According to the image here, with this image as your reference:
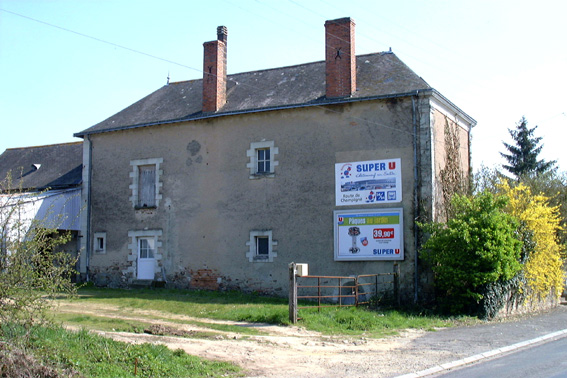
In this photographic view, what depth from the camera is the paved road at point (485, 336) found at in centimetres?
1116

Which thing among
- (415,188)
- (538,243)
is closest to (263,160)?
(415,188)

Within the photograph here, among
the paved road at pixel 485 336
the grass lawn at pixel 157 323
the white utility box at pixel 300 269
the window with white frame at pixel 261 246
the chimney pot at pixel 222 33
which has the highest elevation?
the chimney pot at pixel 222 33

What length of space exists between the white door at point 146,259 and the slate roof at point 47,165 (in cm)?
431

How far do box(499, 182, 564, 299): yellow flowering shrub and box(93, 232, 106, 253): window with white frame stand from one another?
14943mm

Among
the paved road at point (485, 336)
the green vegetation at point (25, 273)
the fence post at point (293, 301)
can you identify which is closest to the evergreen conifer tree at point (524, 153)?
the paved road at point (485, 336)

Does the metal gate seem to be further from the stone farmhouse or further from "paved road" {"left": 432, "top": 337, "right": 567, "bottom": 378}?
"paved road" {"left": 432, "top": 337, "right": 567, "bottom": 378}

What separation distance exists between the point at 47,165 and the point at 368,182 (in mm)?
16722

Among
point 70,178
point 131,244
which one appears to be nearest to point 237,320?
point 131,244

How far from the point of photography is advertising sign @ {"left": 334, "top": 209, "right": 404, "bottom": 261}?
59.3 feet

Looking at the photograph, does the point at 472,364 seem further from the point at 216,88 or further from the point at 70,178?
the point at 70,178

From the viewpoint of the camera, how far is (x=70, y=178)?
83.0ft

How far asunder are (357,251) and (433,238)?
2.63 m

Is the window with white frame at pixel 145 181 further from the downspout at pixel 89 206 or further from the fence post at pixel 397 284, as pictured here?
the fence post at pixel 397 284

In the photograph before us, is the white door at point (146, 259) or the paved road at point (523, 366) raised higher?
the white door at point (146, 259)
